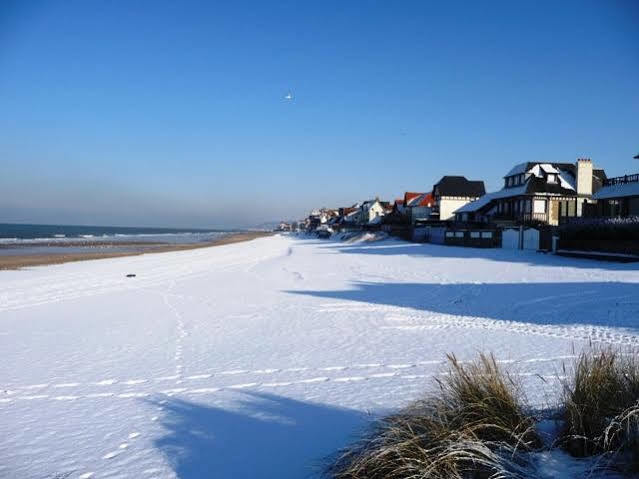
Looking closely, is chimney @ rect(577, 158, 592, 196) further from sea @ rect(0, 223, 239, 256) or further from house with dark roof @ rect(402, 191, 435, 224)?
sea @ rect(0, 223, 239, 256)

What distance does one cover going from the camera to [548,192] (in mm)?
40031

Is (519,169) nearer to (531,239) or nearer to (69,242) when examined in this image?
(531,239)

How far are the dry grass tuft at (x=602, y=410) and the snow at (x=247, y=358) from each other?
331mm

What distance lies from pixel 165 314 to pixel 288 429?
310 inches

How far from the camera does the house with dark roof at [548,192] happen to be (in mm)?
40031

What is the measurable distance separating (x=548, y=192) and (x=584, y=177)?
12.4ft

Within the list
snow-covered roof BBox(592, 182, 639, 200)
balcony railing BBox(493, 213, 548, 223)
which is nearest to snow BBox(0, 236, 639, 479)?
snow-covered roof BBox(592, 182, 639, 200)

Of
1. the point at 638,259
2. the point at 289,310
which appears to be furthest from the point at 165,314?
the point at 638,259

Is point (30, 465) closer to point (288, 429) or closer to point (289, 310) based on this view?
point (288, 429)

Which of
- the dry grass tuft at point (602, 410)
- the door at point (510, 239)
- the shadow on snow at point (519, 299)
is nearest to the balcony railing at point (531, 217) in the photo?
the door at point (510, 239)

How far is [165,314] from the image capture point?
38.8 feet

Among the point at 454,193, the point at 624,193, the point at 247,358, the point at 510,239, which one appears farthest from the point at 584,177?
the point at 247,358

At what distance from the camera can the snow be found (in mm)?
4512

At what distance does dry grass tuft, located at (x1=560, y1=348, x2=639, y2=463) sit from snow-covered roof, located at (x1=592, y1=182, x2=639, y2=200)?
33.1 metres
